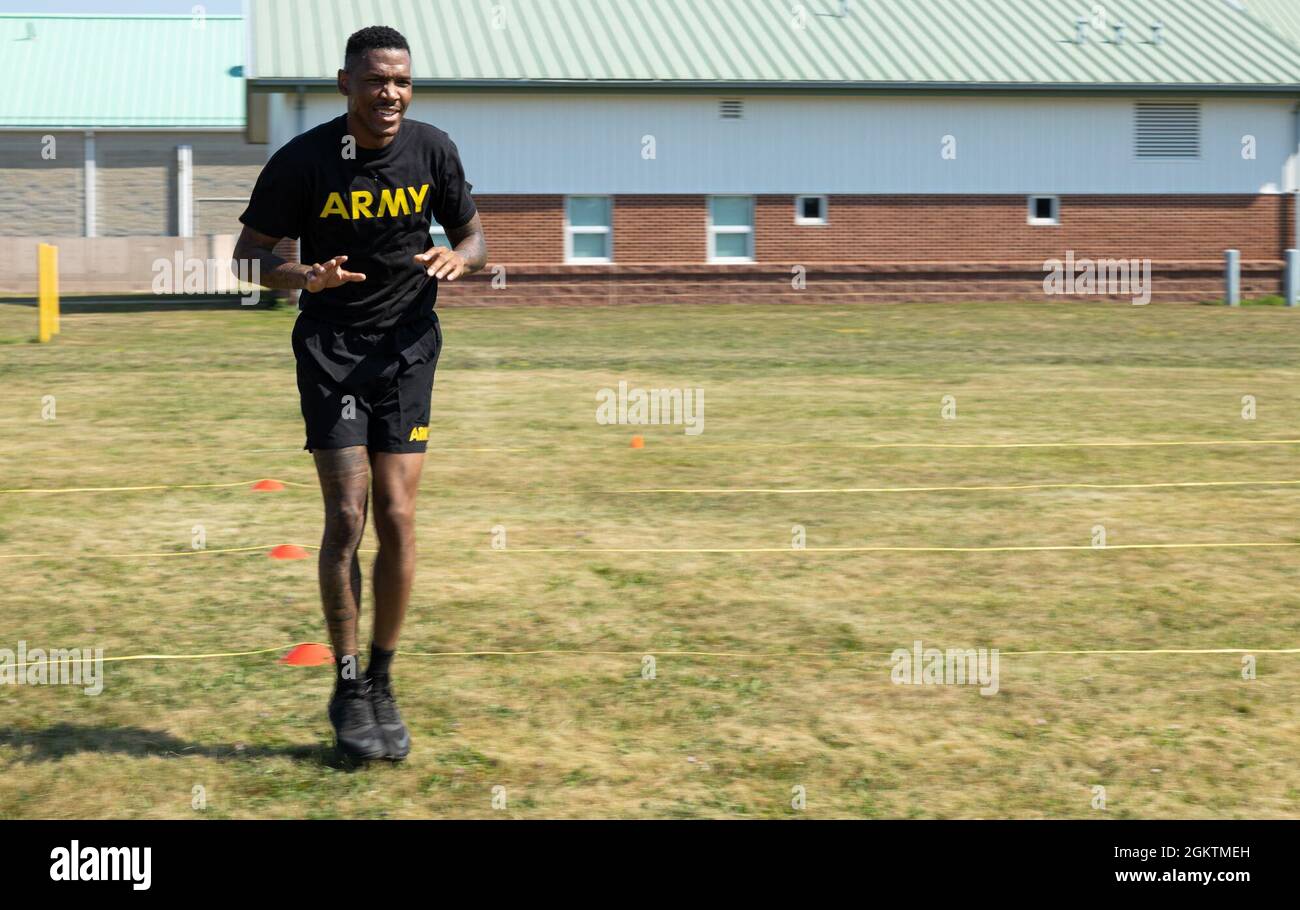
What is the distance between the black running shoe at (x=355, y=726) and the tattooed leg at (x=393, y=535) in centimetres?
22

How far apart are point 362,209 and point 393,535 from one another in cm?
104

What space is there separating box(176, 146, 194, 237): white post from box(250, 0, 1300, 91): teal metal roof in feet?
43.0

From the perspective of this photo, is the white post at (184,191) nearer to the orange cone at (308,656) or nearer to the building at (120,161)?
the building at (120,161)

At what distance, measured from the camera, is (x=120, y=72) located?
1793 inches

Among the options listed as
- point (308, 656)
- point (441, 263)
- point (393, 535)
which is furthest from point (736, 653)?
point (441, 263)

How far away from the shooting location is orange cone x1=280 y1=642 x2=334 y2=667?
6375 millimetres

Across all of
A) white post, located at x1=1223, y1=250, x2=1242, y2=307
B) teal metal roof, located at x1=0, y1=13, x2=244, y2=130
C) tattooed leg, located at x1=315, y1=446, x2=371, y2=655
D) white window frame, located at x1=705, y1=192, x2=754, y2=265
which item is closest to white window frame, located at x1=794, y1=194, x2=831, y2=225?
white window frame, located at x1=705, y1=192, x2=754, y2=265

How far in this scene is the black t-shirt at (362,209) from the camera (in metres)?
5.16

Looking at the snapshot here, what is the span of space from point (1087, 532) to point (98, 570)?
5.15m

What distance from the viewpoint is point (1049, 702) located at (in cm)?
592

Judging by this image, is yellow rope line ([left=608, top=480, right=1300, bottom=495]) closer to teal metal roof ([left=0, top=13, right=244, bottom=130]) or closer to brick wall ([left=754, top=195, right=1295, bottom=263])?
brick wall ([left=754, top=195, right=1295, bottom=263])

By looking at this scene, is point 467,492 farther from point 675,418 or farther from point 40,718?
point 40,718
